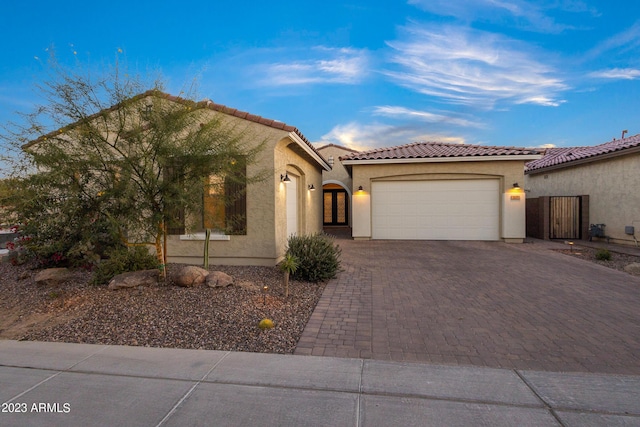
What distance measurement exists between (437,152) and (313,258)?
9.61 m

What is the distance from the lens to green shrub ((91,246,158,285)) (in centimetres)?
648

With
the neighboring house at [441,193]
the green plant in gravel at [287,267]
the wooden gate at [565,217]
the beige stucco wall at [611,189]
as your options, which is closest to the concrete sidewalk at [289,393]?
the green plant in gravel at [287,267]

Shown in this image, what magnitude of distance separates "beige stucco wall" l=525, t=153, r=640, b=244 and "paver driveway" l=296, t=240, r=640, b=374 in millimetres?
5412

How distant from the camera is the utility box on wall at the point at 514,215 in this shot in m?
13.2

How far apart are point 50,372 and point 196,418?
193 centimetres

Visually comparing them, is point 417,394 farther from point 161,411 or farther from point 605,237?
point 605,237

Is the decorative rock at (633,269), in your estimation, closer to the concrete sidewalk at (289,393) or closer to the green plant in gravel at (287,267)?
the concrete sidewalk at (289,393)

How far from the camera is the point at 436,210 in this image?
1408 cm

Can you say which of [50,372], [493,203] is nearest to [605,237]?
[493,203]

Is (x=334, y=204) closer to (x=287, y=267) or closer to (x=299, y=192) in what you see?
(x=299, y=192)

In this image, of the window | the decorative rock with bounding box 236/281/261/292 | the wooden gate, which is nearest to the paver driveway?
the decorative rock with bounding box 236/281/261/292

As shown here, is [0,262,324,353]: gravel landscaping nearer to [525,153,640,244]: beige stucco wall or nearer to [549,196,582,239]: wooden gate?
[525,153,640,244]: beige stucco wall

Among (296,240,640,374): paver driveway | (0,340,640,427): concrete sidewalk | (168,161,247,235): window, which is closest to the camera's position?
(0,340,640,427): concrete sidewalk

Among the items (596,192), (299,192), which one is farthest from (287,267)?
(596,192)
